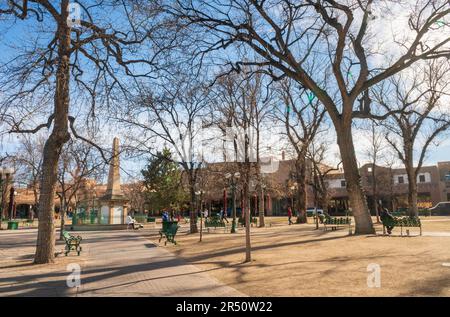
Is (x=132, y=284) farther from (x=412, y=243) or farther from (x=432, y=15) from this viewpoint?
(x=432, y=15)

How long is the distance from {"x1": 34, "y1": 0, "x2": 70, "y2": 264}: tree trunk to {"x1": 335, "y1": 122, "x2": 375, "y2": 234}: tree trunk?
1205cm

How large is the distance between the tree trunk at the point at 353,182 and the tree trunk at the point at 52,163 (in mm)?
12049

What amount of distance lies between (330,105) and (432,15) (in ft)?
18.2

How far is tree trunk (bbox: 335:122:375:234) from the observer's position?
57.4ft

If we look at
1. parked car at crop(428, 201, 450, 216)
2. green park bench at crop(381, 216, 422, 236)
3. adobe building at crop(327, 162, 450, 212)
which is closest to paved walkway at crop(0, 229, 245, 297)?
green park bench at crop(381, 216, 422, 236)

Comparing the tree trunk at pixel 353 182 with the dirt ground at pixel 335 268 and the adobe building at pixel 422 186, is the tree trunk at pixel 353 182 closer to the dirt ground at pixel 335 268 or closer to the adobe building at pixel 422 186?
the dirt ground at pixel 335 268

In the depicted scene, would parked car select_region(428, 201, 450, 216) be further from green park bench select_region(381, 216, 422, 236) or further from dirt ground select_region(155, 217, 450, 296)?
Result: dirt ground select_region(155, 217, 450, 296)

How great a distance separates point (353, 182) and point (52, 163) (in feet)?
42.0

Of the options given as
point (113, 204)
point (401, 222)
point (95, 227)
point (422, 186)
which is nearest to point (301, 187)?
point (401, 222)

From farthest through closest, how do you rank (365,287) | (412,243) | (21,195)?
(21,195) < (412,243) < (365,287)

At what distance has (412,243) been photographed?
45.0 feet

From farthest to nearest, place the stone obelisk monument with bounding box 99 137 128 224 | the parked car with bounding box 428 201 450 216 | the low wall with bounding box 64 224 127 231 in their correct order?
the parked car with bounding box 428 201 450 216 < the stone obelisk monument with bounding box 99 137 128 224 < the low wall with bounding box 64 224 127 231
